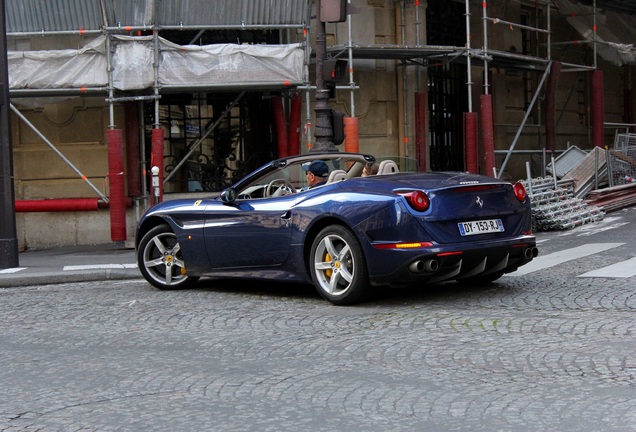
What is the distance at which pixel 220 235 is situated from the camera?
9.70 m

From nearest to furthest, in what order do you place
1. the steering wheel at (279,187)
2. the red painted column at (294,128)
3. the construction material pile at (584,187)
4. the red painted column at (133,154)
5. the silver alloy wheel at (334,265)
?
the silver alloy wheel at (334,265)
the steering wheel at (279,187)
the construction material pile at (584,187)
the red painted column at (133,154)
the red painted column at (294,128)

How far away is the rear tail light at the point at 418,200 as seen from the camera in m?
8.23

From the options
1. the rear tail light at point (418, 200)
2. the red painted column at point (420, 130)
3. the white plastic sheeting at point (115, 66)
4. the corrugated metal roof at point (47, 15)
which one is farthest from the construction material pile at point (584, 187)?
the rear tail light at point (418, 200)

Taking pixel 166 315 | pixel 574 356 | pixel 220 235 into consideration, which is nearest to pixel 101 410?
pixel 574 356

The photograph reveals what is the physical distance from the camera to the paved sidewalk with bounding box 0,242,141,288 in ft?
39.1

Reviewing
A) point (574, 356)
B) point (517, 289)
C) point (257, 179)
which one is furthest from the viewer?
point (257, 179)

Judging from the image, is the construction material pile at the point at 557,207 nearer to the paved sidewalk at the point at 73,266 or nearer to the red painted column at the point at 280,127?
the red painted column at the point at 280,127

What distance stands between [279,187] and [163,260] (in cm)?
153

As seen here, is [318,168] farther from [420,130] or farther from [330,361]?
[420,130]

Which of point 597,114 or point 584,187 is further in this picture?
point 597,114

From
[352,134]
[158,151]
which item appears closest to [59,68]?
[158,151]

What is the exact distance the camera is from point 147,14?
17.0 meters

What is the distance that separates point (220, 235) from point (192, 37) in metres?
9.62

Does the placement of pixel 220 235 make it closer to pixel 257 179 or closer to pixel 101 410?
pixel 257 179
